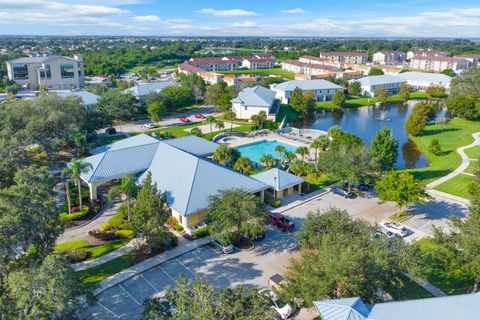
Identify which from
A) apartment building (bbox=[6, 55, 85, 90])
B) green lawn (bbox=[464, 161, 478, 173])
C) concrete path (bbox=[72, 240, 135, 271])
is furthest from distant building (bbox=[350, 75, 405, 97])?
concrete path (bbox=[72, 240, 135, 271])

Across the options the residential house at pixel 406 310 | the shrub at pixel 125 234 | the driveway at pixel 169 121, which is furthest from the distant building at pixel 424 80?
the residential house at pixel 406 310

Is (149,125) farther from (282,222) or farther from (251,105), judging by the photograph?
(282,222)

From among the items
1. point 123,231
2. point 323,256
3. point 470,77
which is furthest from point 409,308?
point 470,77

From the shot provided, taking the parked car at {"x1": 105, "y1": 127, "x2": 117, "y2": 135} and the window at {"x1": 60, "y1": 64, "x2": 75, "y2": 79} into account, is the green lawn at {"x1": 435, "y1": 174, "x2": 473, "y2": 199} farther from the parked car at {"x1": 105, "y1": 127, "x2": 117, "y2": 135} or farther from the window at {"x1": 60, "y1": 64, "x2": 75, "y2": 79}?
the window at {"x1": 60, "y1": 64, "x2": 75, "y2": 79}

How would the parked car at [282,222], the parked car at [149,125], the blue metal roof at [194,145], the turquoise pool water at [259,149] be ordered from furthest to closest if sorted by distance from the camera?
the parked car at [149,125]
the turquoise pool water at [259,149]
the blue metal roof at [194,145]
the parked car at [282,222]

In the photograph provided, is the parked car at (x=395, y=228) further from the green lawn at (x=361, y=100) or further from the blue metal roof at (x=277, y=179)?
the green lawn at (x=361, y=100)

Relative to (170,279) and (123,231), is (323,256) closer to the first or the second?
(170,279)

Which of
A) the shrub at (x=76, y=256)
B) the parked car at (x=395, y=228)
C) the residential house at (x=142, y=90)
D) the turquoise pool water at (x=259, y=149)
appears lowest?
the shrub at (x=76, y=256)

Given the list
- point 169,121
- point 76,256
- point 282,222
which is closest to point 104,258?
point 76,256
